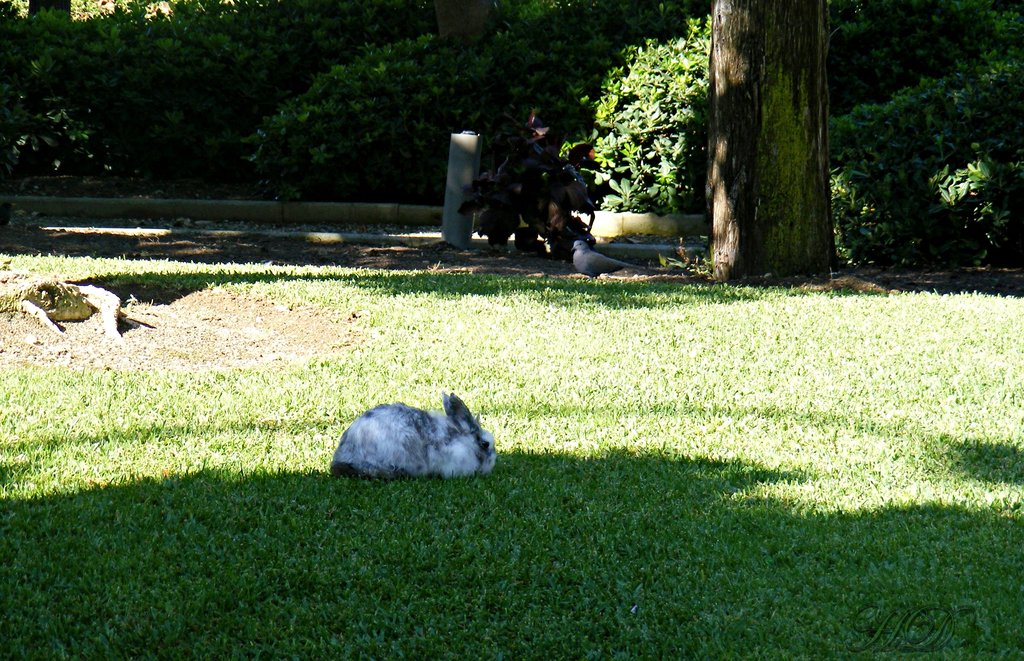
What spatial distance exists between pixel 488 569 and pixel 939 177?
7.23m

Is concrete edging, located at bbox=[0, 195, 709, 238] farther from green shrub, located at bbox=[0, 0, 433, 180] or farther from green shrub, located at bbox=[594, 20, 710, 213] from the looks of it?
green shrub, located at bbox=[594, 20, 710, 213]

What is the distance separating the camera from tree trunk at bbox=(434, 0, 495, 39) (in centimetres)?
1409

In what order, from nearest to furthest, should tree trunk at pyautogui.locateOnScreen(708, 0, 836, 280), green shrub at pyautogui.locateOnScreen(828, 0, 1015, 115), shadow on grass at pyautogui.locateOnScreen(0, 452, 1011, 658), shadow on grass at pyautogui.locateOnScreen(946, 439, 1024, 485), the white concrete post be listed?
1. shadow on grass at pyautogui.locateOnScreen(0, 452, 1011, 658)
2. shadow on grass at pyautogui.locateOnScreen(946, 439, 1024, 485)
3. tree trunk at pyautogui.locateOnScreen(708, 0, 836, 280)
4. the white concrete post
5. green shrub at pyautogui.locateOnScreen(828, 0, 1015, 115)

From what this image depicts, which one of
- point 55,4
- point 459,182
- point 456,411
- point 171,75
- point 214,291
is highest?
point 55,4

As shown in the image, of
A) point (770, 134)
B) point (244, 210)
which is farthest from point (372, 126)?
point (770, 134)

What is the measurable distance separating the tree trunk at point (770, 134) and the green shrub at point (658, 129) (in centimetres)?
269

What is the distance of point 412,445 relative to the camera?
441cm

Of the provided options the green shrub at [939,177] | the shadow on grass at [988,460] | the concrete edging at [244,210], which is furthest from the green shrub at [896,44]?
the shadow on grass at [988,460]

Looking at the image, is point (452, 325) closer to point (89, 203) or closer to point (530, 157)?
point (530, 157)

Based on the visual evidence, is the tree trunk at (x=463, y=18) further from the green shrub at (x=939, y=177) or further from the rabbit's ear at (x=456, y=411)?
the rabbit's ear at (x=456, y=411)

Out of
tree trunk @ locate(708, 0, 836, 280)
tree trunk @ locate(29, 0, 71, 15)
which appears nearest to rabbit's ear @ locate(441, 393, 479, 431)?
tree trunk @ locate(708, 0, 836, 280)

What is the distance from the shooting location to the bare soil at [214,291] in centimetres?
650

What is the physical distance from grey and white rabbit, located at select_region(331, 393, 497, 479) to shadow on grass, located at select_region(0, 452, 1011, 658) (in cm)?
8

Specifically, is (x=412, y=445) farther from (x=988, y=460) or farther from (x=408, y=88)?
(x=408, y=88)
